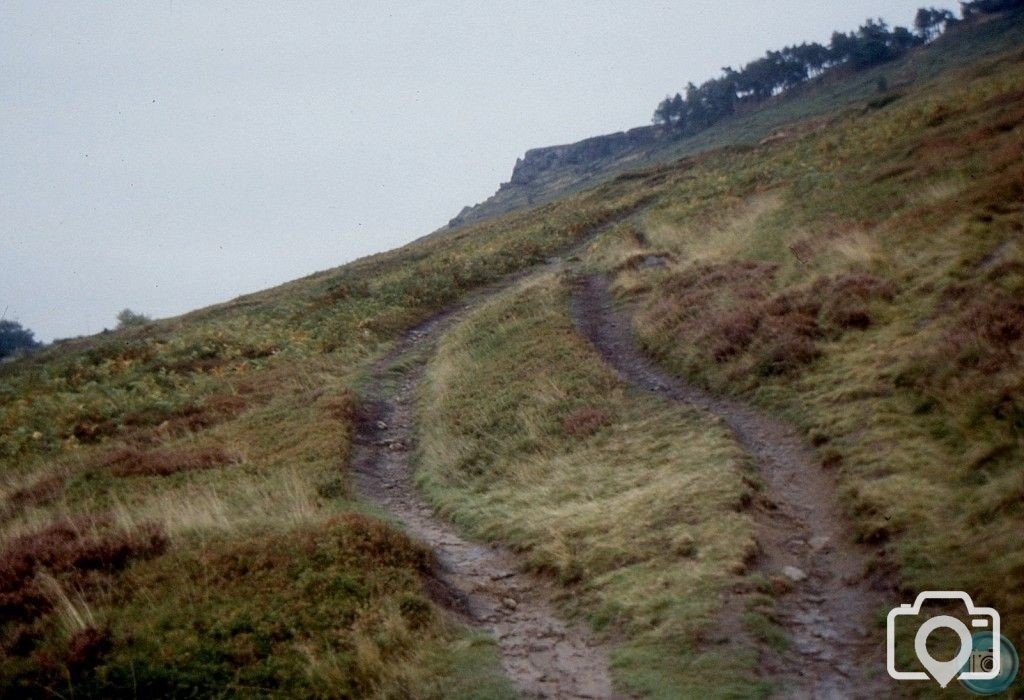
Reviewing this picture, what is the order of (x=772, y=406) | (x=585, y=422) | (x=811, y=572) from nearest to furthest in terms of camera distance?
(x=811, y=572)
(x=772, y=406)
(x=585, y=422)

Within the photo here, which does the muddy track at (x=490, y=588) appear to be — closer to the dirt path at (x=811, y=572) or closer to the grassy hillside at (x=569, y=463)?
the grassy hillside at (x=569, y=463)

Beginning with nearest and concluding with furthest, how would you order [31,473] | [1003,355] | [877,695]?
[877,695] → [1003,355] → [31,473]

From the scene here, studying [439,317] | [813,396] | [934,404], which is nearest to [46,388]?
[439,317]

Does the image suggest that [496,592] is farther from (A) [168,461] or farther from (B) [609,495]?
(A) [168,461]

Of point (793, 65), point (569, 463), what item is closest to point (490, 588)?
point (569, 463)

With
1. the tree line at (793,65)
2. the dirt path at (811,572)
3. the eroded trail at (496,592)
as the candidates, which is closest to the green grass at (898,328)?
the dirt path at (811,572)

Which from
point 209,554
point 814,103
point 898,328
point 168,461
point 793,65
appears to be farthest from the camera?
point 793,65

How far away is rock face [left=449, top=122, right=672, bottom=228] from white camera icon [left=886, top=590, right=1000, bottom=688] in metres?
140

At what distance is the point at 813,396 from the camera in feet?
42.2

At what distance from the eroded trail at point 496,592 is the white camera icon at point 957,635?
8.94ft

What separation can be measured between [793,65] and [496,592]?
15715 cm

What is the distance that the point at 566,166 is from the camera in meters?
185

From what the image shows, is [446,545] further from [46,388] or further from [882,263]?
[46,388]

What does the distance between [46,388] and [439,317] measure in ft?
52.9
